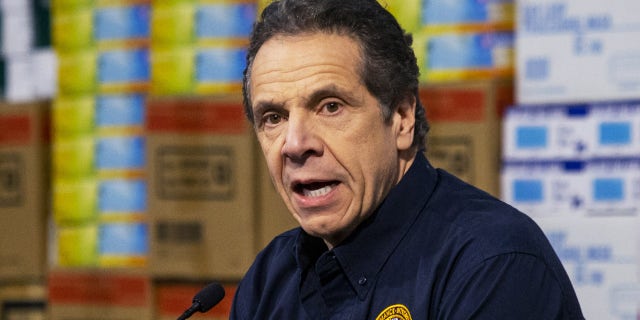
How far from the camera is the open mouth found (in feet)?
5.82

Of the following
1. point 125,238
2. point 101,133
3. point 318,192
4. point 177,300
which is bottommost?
point 177,300

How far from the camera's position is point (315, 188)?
5.87 ft

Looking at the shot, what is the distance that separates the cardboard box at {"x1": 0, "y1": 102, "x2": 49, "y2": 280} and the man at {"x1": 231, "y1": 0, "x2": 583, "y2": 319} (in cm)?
239

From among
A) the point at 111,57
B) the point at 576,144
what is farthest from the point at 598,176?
the point at 111,57

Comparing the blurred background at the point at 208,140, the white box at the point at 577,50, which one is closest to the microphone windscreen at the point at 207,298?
Result: the blurred background at the point at 208,140

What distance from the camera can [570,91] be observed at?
300 centimetres

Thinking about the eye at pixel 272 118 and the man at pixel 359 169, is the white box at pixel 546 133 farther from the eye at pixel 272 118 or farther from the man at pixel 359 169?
the eye at pixel 272 118

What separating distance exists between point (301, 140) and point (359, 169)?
0.10 meters

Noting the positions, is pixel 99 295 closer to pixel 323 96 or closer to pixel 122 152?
pixel 122 152

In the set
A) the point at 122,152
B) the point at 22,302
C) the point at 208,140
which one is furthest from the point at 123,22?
the point at 22,302

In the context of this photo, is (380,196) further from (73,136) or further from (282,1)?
(73,136)

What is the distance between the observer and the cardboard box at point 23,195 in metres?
4.11

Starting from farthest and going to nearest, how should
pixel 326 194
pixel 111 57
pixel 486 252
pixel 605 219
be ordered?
pixel 111 57, pixel 605 219, pixel 326 194, pixel 486 252

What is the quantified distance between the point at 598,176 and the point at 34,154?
6.70ft
